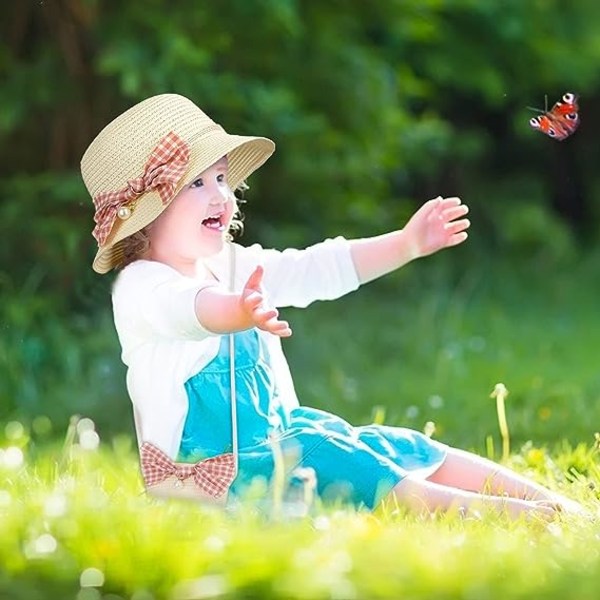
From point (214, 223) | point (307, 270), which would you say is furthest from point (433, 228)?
point (214, 223)

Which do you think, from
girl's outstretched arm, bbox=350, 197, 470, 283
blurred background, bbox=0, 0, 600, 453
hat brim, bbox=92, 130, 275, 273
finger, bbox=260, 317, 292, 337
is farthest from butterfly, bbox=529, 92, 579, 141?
blurred background, bbox=0, 0, 600, 453

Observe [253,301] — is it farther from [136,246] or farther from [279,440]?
[136,246]

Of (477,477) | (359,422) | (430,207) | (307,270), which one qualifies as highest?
(430,207)

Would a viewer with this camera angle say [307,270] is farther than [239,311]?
Yes

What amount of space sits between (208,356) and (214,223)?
0.29 m

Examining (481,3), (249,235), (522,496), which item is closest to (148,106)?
(522,496)

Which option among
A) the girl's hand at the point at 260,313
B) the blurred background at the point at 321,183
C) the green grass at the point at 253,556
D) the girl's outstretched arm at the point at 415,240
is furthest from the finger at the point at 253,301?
the blurred background at the point at 321,183

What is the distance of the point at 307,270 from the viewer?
343cm

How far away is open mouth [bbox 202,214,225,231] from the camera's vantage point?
322 centimetres

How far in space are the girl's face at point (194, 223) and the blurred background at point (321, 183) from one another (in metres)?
1.34

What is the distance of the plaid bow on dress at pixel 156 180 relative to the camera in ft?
10.3

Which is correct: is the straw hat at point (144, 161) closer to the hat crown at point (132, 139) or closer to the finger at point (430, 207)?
the hat crown at point (132, 139)

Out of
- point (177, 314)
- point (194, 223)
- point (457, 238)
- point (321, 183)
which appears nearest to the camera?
point (177, 314)

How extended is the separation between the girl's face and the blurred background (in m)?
1.34
